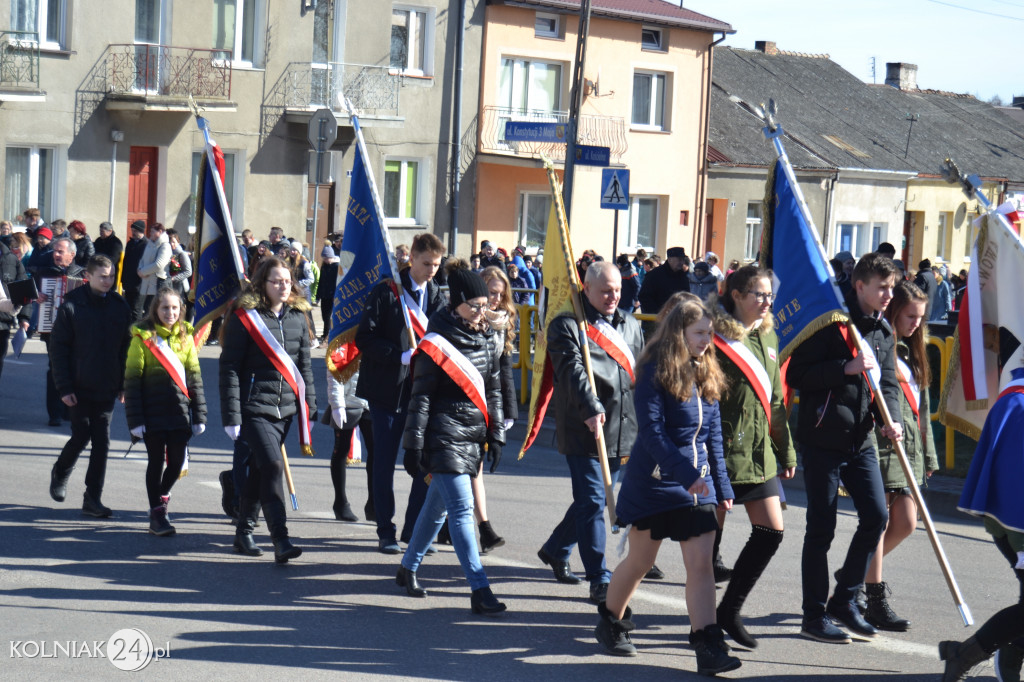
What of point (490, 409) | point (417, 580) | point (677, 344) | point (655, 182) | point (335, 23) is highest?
point (335, 23)

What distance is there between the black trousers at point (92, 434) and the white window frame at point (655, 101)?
2622 centimetres

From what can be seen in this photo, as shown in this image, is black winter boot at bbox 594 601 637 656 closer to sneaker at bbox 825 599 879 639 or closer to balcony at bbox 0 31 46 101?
sneaker at bbox 825 599 879 639

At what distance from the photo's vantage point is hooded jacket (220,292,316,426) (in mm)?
7734

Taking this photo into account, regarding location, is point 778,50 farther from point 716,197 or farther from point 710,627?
point 710,627

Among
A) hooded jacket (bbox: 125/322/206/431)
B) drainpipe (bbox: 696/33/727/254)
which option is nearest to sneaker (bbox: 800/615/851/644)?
hooded jacket (bbox: 125/322/206/431)

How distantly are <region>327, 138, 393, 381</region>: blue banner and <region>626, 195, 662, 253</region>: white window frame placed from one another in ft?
81.4

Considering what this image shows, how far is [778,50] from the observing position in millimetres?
45969

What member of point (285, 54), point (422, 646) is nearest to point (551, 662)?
point (422, 646)

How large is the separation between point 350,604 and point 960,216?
39.9 metres

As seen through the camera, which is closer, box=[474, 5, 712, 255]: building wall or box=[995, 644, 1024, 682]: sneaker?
box=[995, 644, 1024, 682]: sneaker

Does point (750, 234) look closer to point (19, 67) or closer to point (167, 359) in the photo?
point (19, 67)

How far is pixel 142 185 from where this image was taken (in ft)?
84.9

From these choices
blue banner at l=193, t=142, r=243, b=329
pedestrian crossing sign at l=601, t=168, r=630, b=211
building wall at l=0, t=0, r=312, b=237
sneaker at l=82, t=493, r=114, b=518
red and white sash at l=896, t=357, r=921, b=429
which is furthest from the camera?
building wall at l=0, t=0, r=312, b=237

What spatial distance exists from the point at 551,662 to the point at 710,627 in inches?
30.1
